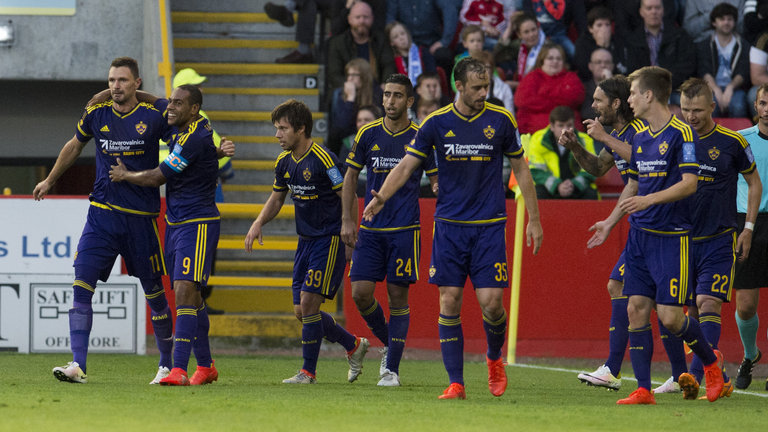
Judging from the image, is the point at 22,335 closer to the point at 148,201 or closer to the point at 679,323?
the point at 148,201

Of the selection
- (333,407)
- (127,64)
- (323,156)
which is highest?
(127,64)

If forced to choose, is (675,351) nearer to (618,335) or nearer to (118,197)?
(618,335)

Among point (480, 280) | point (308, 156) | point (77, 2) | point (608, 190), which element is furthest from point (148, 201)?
point (77, 2)

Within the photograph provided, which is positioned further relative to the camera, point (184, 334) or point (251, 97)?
point (251, 97)

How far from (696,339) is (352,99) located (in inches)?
300

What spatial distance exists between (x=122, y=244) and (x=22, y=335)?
13.3ft

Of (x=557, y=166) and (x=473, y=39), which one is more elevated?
(x=473, y=39)

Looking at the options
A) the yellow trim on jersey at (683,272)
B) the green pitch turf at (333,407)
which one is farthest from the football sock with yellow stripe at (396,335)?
the yellow trim on jersey at (683,272)

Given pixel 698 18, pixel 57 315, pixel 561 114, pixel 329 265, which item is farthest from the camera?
pixel 698 18

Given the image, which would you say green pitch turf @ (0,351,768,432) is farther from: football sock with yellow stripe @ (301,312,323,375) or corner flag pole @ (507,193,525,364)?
corner flag pole @ (507,193,525,364)

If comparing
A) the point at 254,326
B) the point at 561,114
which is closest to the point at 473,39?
the point at 561,114

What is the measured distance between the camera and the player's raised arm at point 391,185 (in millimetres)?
8492

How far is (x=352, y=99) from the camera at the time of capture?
51.5 ft

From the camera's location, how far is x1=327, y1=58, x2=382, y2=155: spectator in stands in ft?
51.1
